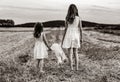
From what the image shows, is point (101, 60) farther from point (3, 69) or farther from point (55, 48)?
point (3, 69)

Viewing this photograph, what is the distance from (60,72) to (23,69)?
1648 mm

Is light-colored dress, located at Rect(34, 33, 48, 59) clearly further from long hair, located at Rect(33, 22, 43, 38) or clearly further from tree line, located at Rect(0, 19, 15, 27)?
tree line, located at Rect(0, 19, 15, 27)

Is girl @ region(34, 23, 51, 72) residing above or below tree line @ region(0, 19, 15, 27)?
above

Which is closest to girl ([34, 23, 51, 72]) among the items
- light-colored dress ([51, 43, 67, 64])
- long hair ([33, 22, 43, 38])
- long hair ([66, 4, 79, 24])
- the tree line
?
long hair ([33, 22, 43, 38])

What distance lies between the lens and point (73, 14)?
11.8 m

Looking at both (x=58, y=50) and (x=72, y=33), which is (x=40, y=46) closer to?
(x=58, y=50)

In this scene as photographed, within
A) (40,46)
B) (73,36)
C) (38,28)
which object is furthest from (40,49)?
(73,36)

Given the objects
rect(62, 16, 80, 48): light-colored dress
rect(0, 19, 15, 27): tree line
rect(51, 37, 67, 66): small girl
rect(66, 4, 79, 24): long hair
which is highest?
rect(66, 4, 79, 24): long hair

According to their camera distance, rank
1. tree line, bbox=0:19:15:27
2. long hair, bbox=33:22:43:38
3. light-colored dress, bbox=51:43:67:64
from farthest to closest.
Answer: tree line, bbox=0:19:15:27 → light-colored dress, bbox=51:43:67:64 → long hair, bbox=33:22:43:38

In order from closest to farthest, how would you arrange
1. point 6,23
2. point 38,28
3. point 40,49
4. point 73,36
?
point 73,36
point 38,28
point 40,49
point 6,23

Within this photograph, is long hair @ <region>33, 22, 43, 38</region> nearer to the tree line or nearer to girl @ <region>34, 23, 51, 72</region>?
girl @ <region>34, 23, 51, 72</region>

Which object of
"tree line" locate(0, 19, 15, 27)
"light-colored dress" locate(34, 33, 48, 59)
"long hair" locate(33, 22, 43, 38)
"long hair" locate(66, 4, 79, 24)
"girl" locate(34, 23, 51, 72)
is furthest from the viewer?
"tree line" locate(0, 19, 15, 27)

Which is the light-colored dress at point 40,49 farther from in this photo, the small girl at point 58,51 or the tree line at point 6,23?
the tree line at point 6,23

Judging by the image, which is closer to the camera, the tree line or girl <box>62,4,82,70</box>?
girl <box>62,4,82,70</box>
